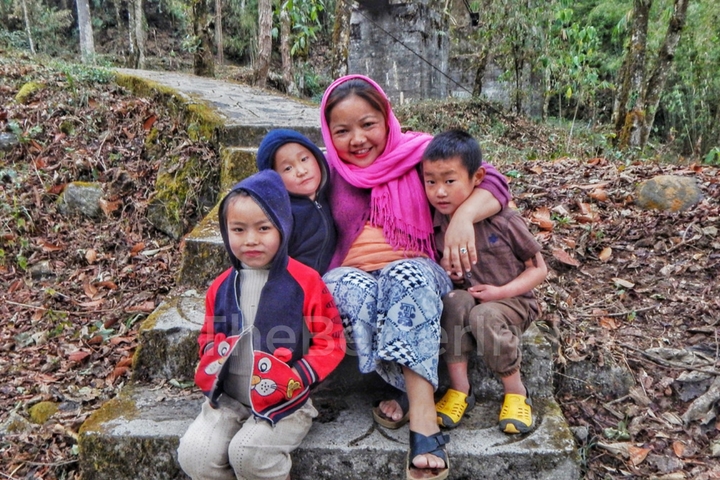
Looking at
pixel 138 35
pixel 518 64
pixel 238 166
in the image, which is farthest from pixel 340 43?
pixel 138 35

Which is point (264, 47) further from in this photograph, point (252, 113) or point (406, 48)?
point (406, 48)

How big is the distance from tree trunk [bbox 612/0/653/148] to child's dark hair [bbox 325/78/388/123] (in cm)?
591

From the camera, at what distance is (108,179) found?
13.7ft

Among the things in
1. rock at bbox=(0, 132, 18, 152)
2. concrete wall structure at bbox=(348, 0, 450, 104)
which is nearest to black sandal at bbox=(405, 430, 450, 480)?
rock at bbox=(0, 132, 18, 152)

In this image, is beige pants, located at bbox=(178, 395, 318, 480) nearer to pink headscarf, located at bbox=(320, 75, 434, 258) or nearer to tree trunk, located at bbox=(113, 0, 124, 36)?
pink headscarf, located at bbox=(320, 75, 434, 258)

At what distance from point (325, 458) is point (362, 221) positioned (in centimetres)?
94

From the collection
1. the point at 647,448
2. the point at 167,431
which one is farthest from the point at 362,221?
the point at 647,448

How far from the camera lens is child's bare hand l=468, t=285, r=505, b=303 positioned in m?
2.15

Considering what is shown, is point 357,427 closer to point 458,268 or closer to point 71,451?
point 458,268

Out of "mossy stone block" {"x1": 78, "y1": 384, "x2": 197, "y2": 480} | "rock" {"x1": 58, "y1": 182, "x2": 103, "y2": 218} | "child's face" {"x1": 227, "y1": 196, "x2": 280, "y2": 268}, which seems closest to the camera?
"child's face" {"x1": 227, "y1": 196, "x2": 280, "y2": 268}

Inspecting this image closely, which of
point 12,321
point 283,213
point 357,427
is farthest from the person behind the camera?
point 12,321

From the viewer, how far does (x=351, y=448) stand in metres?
1.99

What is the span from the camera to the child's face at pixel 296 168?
7.28 ft

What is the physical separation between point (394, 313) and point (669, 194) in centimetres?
262
